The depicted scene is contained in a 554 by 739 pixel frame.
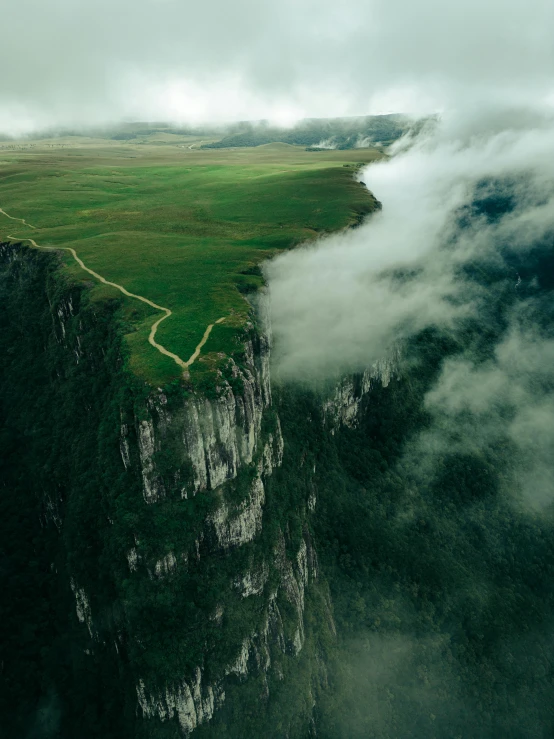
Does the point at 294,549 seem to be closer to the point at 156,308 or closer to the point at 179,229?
the point at 156,308

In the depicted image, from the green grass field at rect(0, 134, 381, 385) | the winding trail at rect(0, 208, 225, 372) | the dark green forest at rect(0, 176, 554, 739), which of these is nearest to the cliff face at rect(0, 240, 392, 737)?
the dark green forest at rect(0, 176, 554, 739)

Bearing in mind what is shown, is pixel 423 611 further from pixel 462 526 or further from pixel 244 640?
pixel 244 640

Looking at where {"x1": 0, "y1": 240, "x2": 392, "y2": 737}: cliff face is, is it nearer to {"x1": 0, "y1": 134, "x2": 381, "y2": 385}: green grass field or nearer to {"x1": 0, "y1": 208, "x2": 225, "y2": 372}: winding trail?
{"x1": 0, "y1": 208, "x2": 225, "y2": 372}: winding trail

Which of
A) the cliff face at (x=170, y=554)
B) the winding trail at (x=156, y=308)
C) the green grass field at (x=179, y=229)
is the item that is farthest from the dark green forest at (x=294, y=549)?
the green grass field at (x=179, y=229)

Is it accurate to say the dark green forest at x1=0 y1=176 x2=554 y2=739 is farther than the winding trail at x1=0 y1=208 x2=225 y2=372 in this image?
No

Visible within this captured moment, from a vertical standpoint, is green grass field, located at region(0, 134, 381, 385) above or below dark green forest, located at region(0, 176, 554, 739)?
above

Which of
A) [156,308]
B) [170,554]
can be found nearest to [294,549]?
[170,554]

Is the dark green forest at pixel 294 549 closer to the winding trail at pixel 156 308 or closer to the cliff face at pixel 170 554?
the cliff face at pixel 170 554

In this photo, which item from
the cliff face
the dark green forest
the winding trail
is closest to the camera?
the cliff face
